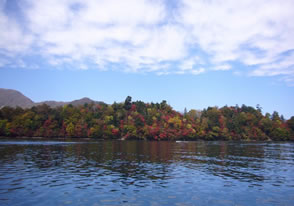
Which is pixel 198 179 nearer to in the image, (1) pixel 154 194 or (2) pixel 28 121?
(1) pixel 154 194

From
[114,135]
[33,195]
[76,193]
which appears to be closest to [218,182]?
[76,193]

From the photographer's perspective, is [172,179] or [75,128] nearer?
[172,179]

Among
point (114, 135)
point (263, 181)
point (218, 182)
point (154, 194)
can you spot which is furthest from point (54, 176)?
point (114, 135)

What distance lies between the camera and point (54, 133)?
614 ft

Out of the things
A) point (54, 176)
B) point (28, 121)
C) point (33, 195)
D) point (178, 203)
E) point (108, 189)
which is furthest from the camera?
point (28, 121)

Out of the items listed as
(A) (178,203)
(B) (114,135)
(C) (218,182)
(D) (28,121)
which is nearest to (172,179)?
(C) (218,182)

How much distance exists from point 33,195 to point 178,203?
586 inches

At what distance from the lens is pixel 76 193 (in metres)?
24.4

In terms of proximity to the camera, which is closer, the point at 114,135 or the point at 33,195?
the point at 33,195

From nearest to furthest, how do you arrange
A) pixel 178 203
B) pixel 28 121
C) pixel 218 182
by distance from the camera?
pixel 178 203 < pixel 218 182 < pixel 28 121

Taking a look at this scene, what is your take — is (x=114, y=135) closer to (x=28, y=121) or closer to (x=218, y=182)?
(x=28, y=121)

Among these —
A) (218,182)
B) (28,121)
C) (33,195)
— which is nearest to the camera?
(33,195)

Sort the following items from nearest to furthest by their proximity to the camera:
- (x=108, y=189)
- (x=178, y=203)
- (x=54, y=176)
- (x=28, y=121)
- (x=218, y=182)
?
(x=178, y=203) → (x=108, y=189) → (x=218, y=182) → (x=54, y=176) → (x=28, y=121)

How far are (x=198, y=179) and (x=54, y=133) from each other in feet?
579
